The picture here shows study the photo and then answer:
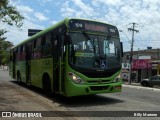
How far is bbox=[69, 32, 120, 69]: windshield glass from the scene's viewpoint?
13.1 meters

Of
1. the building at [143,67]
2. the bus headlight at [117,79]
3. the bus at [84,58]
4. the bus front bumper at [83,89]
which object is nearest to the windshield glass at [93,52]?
the bus at [84,58]

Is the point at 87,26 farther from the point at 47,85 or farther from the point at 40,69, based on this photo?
the point at 40,69

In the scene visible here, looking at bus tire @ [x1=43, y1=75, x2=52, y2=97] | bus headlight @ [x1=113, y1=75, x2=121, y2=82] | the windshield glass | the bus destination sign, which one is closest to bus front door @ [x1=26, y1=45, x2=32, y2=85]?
bus tire @ [x1=43, y1=75, x2=52, y2=97]

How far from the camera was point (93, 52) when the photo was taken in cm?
1334

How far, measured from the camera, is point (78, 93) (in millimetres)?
13031

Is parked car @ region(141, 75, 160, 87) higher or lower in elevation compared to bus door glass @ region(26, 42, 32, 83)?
lower

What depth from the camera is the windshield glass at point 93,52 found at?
13.1m

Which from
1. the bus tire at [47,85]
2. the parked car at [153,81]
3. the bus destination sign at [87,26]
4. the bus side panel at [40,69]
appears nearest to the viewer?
the bus destination sign at [87,26]

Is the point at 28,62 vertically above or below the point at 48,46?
below

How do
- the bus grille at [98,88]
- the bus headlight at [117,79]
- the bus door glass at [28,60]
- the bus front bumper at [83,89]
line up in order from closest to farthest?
the bus front bumper at [83,89]
the bus grille at [98,88]
the bus headlight at [117,79]
the bus door glass at [28,60]

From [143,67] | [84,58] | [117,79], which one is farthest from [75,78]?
[143,67]

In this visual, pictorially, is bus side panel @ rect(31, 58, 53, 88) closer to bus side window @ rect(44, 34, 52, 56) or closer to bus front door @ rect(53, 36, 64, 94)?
bus side window @ rect(44, 34, 52, 56)

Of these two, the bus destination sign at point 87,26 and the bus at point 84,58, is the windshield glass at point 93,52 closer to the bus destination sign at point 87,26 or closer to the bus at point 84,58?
the bus at point 84,58

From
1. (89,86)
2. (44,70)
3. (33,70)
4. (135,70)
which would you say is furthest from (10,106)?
(135,70)
